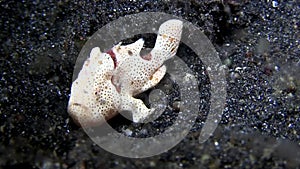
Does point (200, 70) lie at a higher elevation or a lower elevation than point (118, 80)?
lower

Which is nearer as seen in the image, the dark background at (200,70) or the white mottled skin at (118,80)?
the dark background at (200,70)

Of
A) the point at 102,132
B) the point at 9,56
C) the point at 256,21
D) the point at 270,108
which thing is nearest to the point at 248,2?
the point at 256,21

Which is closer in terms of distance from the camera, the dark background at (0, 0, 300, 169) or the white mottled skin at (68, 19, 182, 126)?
the dark background at (0, 0, 300, 169)

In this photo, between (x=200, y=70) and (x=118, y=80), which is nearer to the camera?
(x=118, y=80)

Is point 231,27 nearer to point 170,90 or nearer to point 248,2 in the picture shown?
point 248,2
